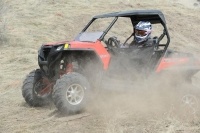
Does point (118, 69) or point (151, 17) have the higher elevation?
point (151, 17)

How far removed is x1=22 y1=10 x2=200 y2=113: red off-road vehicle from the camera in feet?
22.4

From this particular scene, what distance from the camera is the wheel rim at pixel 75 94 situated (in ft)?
22.3

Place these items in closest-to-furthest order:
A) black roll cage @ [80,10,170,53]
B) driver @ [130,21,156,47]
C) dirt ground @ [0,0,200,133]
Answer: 1. dirt ground @ [0,0,200,133]
2. black roll cage @ [80,10,170,53]
3. driver @ [130,21,156,47]

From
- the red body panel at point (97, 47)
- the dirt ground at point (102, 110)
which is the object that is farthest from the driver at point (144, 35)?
the red body panel at point (97, 47)

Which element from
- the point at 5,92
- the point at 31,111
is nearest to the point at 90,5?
the point at 5,92

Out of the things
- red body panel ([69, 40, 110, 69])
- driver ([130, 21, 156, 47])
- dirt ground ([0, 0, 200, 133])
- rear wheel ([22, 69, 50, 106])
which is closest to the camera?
dirt ground ([0, 0, 200, 133])

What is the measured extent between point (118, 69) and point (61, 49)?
1.22 m

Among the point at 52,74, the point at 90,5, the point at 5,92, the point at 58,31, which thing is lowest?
the point at 90,5

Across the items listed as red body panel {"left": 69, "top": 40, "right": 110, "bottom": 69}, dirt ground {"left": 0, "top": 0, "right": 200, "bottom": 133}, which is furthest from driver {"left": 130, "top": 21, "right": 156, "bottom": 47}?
red body panel {"left": 69, "top": 40, "right": 110, "bottom": 69}

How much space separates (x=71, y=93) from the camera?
22.4 feet

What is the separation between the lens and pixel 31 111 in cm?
742

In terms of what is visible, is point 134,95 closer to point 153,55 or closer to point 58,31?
point 153,55

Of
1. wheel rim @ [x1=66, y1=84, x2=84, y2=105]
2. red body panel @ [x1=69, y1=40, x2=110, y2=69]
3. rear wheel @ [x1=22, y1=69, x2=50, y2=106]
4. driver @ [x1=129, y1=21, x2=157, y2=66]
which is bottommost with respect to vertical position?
rear wheel @ [x1=22, y1=69, x2=50, y2=106]

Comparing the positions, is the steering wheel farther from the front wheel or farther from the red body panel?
the front wheel
